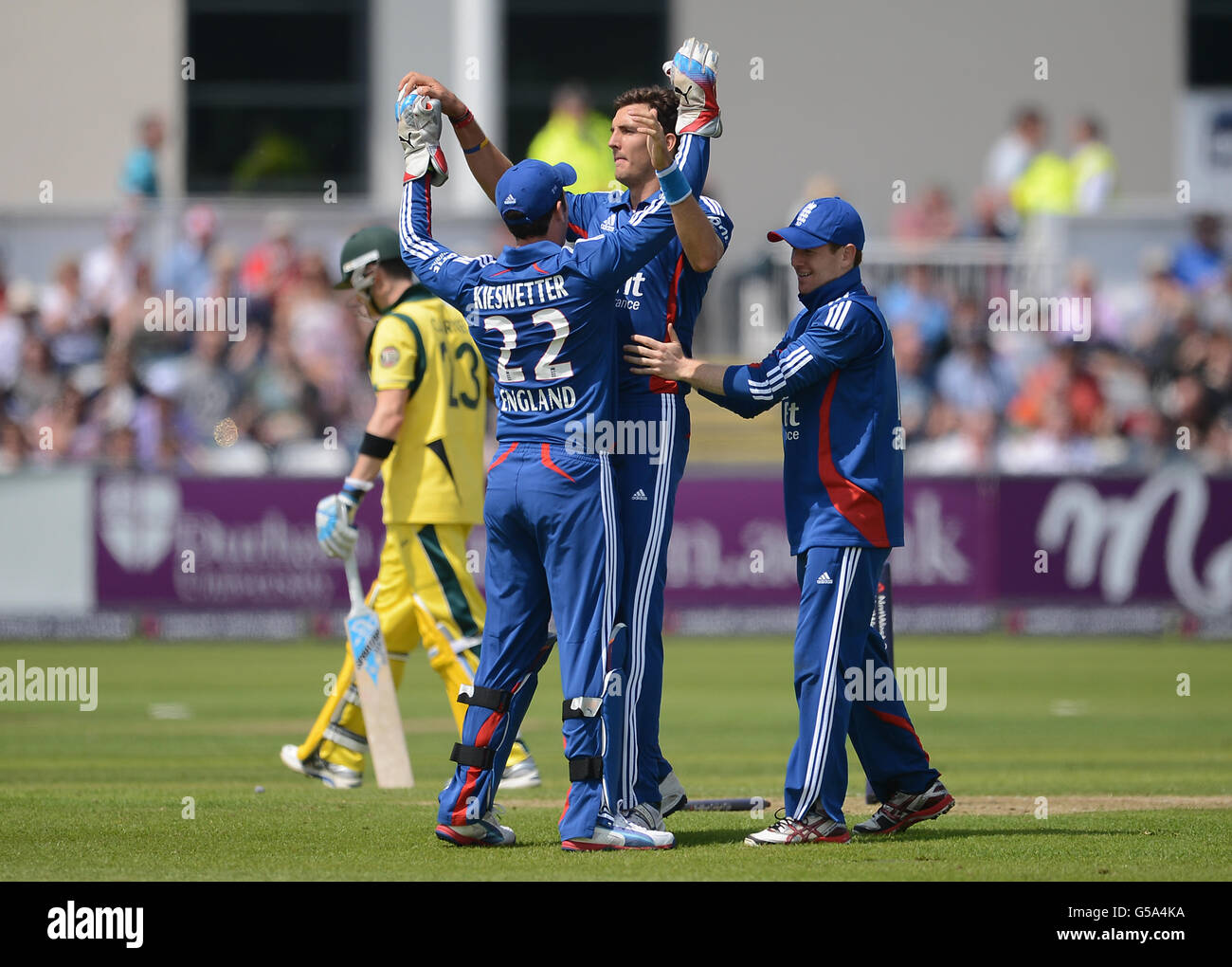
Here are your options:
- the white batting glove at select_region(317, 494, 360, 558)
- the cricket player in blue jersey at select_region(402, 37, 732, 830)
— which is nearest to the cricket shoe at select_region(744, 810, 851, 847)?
the cricket player in blue jersey at select_region(402, 37, 732, 830)

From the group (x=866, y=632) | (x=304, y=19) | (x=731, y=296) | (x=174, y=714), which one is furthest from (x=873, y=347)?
(x=304, y=19)

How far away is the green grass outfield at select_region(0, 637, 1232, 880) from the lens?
7.59 m

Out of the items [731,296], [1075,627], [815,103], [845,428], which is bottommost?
[1075,627]

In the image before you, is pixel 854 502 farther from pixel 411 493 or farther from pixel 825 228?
pixel 411 493

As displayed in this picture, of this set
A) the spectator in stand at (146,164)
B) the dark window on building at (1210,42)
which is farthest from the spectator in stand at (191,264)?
the dark window on building at (1210,42)

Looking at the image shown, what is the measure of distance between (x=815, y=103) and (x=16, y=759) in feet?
67.3

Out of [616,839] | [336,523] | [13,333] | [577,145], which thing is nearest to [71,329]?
[13,333]

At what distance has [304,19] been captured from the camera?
1206 inches

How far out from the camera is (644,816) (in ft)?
27.1

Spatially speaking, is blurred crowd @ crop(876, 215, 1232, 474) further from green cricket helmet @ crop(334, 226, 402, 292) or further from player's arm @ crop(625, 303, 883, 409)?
player's arm @ crop(625, 303, 883, 409)

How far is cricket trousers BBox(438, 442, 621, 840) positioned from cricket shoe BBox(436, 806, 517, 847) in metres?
0.04

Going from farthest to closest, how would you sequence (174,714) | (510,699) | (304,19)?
(304,19)
(174,714)
(510,699)

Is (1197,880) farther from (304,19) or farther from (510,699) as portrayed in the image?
(304,19)

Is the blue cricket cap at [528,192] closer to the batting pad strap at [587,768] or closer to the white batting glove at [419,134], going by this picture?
Result: the white batting glove at [419,134]
